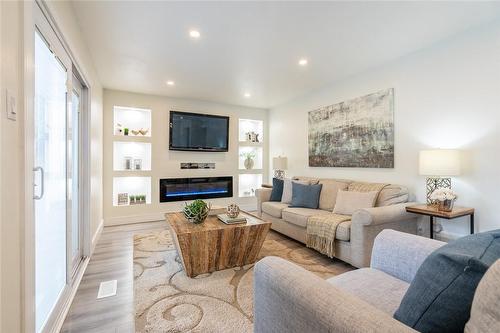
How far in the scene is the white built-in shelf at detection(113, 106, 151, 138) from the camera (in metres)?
4.55

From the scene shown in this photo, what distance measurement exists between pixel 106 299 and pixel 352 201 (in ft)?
9.27

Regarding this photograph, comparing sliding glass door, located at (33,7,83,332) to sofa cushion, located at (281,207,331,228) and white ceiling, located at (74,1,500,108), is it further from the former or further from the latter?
sofa cushion, located at (281,207,331,228)

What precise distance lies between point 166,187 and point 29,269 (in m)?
3.65

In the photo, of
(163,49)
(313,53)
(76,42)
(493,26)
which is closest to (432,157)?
(493,26)

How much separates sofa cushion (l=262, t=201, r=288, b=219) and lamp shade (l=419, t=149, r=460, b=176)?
191cm

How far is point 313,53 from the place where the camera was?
2.93 m

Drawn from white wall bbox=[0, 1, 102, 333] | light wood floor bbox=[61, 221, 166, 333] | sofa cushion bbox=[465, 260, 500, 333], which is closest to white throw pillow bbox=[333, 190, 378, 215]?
sofa cushion bbox=[465, 260, 500, 333]

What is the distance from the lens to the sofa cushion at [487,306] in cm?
55

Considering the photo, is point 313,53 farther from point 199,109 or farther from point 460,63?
point 199,109

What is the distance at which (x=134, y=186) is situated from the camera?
185 inches

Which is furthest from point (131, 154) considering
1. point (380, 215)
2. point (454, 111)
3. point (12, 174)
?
point (454, 111)

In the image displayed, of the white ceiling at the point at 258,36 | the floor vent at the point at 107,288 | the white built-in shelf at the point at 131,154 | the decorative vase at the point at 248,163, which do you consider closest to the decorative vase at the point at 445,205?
the white ceiling at the point at 258,36

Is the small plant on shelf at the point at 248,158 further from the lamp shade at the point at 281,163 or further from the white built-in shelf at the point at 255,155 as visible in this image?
the lamp shade at the point at 281,163

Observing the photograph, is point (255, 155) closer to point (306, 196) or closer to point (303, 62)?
point (306, 196)
